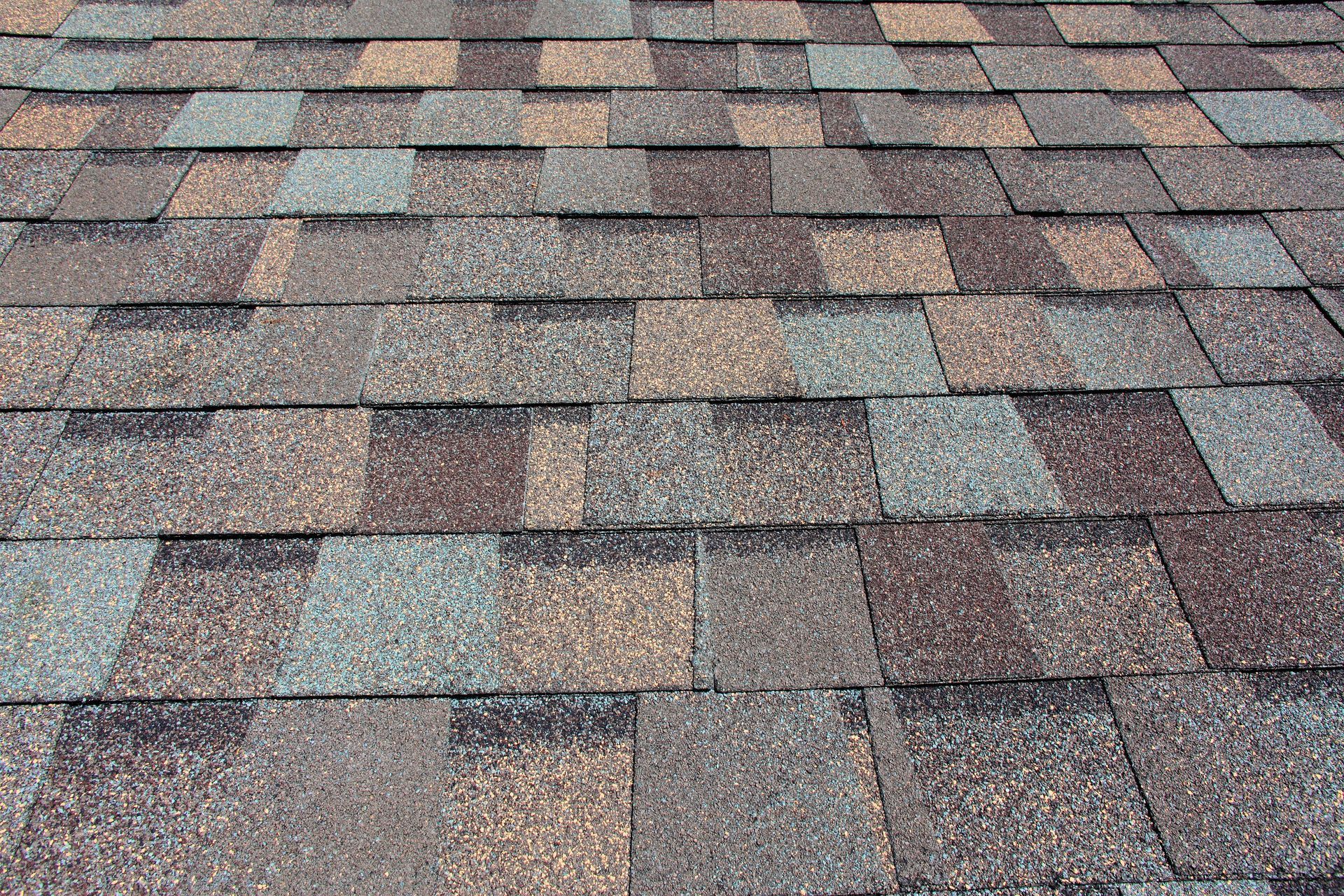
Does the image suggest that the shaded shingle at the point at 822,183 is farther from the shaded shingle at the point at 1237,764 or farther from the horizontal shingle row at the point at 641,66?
the shaded shingle at the point at 1237,764

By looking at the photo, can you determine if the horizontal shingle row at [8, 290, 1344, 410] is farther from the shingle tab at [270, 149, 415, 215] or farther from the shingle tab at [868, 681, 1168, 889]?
the shingle tab at [868, 681, 1168, 889]

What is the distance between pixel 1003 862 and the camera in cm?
125

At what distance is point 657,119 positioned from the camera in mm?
2533

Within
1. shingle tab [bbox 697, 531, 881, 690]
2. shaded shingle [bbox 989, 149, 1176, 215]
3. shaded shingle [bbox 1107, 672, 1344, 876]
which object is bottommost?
shaded shingle [bbox 1107, 672, 1344, 876]

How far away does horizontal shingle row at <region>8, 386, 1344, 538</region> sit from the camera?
1.65 meters

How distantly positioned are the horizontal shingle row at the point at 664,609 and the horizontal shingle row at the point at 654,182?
115 centimetres

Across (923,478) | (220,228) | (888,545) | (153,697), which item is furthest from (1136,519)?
(220,228)

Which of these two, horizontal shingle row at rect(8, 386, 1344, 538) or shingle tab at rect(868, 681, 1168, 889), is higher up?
horizontal shingle row at rect(8, 386, 1344, 538)

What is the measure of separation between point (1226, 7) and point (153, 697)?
4.41 meters

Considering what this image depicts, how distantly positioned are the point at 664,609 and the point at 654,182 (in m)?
1.45

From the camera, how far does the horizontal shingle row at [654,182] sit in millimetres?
2246

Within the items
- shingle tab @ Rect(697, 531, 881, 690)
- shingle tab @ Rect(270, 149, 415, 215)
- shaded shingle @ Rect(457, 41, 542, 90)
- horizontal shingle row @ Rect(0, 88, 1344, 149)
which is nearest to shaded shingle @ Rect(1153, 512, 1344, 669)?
shingle tab @ Rect(697, 531, 881, 690)

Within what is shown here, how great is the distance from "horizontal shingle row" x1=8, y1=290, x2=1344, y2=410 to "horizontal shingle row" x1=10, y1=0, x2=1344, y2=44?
144cm

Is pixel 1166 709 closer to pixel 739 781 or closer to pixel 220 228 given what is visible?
pixel 739 781
